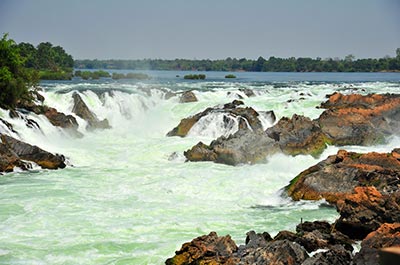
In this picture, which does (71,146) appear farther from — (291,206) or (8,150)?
(291,206)

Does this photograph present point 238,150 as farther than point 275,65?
No

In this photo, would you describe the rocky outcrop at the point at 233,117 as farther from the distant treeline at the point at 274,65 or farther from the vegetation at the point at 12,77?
the distant treeline at the point at 274,65

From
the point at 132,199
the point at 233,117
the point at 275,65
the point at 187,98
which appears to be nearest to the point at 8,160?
the point at 132,199

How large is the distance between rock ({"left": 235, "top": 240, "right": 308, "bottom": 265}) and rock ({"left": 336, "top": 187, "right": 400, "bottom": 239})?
93.0 inches

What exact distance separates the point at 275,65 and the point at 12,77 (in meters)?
101

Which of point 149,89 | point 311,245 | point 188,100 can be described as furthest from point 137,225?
point 149,89

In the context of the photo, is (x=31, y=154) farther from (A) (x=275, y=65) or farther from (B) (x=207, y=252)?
(A) (x=275, y=65)

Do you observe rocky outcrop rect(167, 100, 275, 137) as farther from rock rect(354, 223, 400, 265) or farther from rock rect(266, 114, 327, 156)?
rock rect(354, 223, 400, 265)

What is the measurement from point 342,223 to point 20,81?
17638 millimetres

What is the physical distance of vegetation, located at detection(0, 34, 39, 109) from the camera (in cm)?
2208

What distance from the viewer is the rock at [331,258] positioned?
7.45 m

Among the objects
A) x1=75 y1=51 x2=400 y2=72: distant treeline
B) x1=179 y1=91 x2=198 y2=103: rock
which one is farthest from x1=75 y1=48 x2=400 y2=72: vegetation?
x1=179 y1=91 x2=198 y2=103: rock

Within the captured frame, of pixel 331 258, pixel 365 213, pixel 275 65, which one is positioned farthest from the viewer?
pixel 275 65

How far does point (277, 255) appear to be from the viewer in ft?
25.0
